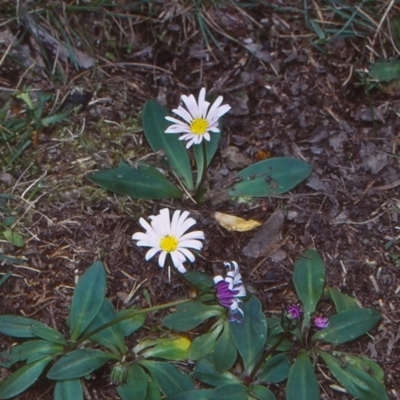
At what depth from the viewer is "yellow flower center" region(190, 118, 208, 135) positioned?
10.0 ft

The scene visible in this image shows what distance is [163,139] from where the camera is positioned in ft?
10.9

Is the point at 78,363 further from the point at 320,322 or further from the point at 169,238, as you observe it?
the point at 320,322

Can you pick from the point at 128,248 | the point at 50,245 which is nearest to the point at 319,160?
the point at 128,248

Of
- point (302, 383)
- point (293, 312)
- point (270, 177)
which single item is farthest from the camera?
point (270, 177)

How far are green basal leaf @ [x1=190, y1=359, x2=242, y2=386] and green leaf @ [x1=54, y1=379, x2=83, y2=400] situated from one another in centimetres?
44

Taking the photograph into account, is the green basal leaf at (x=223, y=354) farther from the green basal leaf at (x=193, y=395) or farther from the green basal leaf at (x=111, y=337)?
the green basal leaf at (x=111, y=337)

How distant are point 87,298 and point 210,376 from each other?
0.58 metres

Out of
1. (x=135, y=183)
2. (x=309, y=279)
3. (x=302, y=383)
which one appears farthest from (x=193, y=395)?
(x=135, y=183)

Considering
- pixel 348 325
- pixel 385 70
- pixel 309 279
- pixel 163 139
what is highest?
pixel 385 70

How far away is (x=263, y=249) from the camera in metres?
3.13

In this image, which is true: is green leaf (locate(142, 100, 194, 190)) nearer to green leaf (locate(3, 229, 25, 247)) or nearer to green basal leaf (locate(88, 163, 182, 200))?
green basal leaf (locate(88, 163, 182, 200))

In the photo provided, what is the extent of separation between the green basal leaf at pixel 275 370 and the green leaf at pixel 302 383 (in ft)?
0.10

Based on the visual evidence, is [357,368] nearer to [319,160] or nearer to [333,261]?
[333,261]

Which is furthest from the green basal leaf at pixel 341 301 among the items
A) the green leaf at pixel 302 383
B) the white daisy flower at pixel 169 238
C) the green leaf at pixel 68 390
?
the green leaf at pixel 68 390
